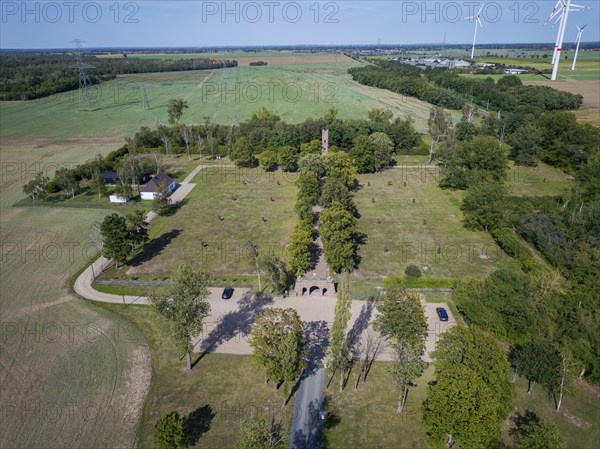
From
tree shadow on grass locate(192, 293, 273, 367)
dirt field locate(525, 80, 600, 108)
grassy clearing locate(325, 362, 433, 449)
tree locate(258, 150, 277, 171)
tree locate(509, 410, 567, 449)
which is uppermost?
dirt field locate(525, 80, 600, 108)

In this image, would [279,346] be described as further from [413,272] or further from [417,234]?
[417,234]

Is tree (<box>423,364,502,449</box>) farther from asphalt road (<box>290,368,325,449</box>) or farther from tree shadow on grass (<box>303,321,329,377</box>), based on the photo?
tree shadow on grass (<box>303,321,329,377</box>)

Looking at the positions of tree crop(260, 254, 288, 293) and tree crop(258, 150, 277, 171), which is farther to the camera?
tree crop(258, 150, 277, 171)

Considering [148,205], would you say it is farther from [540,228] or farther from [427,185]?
[540,228]

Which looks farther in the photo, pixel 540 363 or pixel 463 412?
pixel 540 363

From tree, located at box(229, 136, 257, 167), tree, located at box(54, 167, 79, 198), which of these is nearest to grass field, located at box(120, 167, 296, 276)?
tree, located at box(229, 136, 257, 167)

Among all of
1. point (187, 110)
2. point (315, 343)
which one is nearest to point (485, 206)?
point (315, 343)
